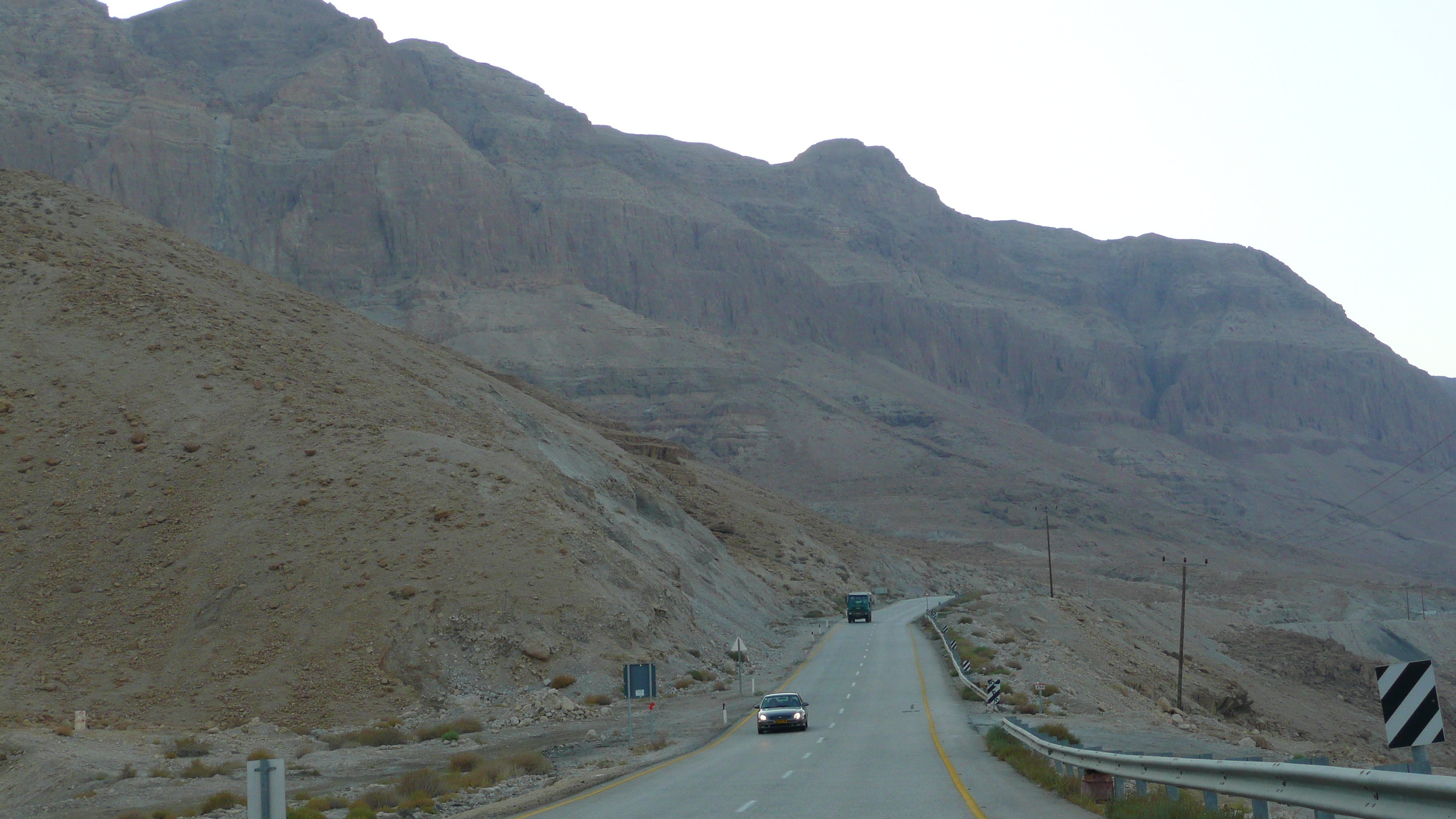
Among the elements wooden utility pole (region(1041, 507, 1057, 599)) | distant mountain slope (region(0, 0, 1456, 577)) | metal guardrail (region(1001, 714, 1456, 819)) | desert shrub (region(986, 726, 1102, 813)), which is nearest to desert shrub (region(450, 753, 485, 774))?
desert shrub (region(986, 726, 1102, 813))

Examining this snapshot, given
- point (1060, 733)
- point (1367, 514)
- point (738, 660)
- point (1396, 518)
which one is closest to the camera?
point (1060, 733)

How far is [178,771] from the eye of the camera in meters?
21.3

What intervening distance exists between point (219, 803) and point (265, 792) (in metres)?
10.9

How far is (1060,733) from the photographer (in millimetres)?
21125

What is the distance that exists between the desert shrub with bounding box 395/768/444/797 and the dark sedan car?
10.8m

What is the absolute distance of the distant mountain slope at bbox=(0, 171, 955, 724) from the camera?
32.2 meters

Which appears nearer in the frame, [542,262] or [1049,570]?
[1049,570]

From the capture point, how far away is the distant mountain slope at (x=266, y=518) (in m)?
→ 32.2

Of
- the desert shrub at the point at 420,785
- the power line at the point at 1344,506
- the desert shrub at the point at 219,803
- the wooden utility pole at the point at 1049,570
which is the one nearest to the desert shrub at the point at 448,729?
the desert shrub at the point at 420,785

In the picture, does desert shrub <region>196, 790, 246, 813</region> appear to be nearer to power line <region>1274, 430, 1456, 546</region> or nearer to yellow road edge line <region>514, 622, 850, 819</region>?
yellow road edge line <region>514, 622, 850, 819</region>

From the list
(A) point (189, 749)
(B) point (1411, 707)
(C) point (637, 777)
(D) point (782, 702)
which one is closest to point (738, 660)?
(D) point (782, 702)

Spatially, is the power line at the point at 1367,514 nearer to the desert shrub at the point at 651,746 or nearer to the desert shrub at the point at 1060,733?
the desert shrub at the point at 1060,733

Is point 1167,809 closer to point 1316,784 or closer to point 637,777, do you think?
point 1316,784

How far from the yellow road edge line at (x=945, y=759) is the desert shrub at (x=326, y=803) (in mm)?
9068
